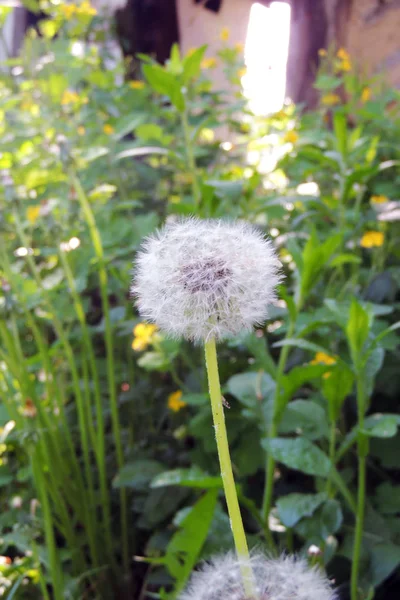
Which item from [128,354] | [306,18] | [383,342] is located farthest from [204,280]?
[306,18]

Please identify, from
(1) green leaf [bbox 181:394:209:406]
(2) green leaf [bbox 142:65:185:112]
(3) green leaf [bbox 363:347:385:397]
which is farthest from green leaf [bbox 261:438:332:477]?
(2) green leaf [bbox 142:65:185:112]

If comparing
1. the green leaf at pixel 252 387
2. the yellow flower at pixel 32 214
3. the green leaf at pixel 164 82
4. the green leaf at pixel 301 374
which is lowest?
the green leaf at pixel 252 387

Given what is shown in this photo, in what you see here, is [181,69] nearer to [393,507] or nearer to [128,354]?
[128,354]

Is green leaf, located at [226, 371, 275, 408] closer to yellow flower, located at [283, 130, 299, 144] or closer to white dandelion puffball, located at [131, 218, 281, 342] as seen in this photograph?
white dandelion puffball, located at [131, 218, 281, 342]

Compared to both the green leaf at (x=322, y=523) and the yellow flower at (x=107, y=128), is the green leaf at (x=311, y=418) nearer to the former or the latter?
the green leaf at (x=322, y=523)

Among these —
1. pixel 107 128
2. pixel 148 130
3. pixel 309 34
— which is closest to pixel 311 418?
pixel 148 130

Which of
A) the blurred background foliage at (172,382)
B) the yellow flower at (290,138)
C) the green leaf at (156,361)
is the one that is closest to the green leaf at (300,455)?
the blurred background foliage at (172,382)
